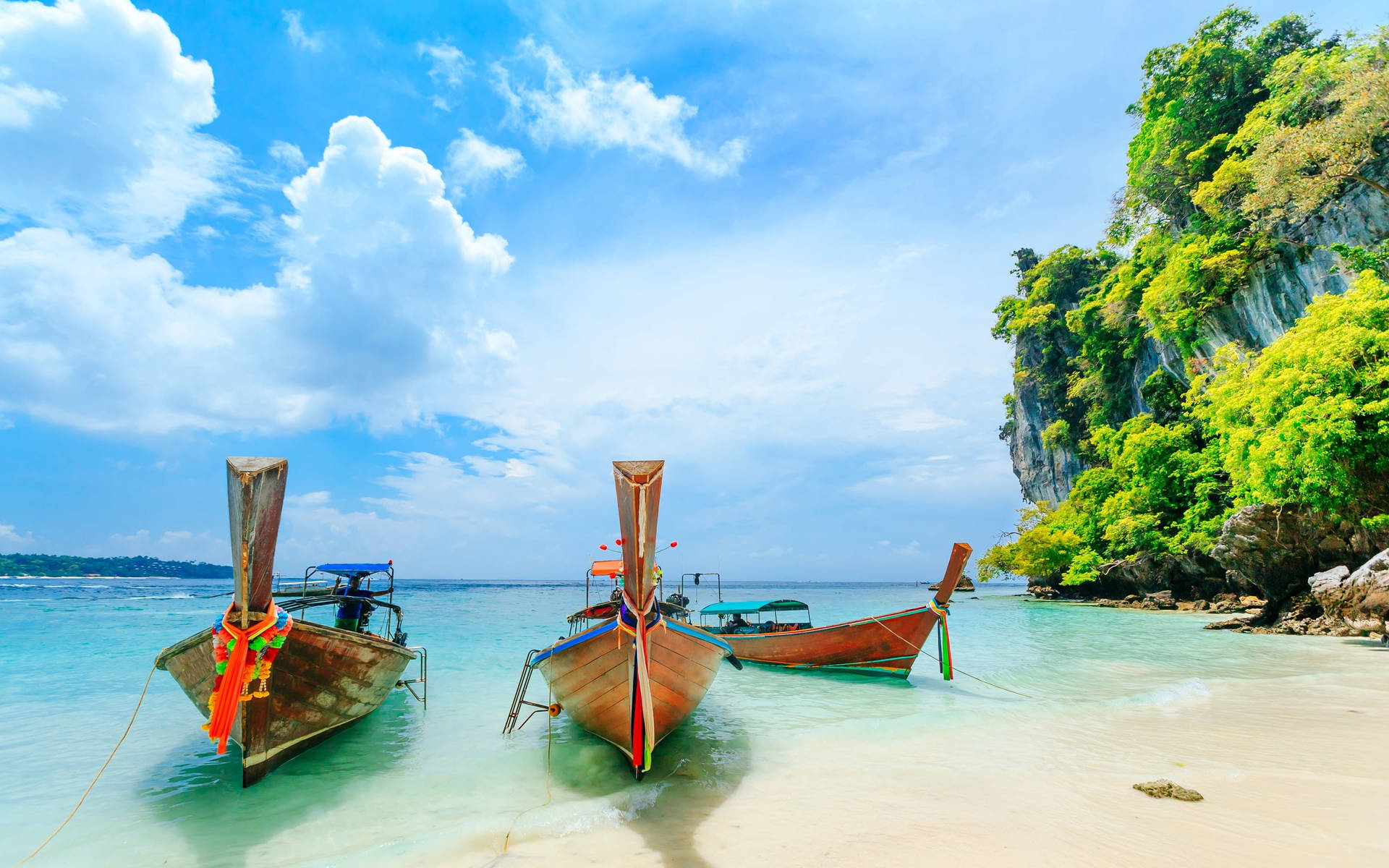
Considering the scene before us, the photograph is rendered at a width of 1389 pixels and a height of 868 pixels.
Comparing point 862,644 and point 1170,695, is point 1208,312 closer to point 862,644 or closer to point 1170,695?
point 1170,695

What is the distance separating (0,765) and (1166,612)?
37816mm

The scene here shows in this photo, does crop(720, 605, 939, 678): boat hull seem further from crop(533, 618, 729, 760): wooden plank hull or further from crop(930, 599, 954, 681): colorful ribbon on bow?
crop(533, 618, 729, 760): wooden plank hull

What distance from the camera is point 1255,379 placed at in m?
17.2

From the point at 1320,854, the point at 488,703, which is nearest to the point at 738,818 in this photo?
the point at 1320,854

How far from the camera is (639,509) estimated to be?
5000 millimetres

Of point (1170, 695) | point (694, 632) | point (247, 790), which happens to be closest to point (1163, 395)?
point (1170, 695)

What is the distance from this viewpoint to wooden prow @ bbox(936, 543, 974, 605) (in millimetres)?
12250

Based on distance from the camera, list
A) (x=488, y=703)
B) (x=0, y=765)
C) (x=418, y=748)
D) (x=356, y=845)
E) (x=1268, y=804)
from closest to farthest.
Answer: (x=1268, y=804) → (x=356, y=845) → (x=0, y=765) → (x=418, y=748) → (x=488, y=703)

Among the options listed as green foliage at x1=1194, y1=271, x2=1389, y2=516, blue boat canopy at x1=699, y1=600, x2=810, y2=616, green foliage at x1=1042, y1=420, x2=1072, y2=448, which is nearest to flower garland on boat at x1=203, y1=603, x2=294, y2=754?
blue boat canopy at x1=699, y1=600, x2=810, y2=616

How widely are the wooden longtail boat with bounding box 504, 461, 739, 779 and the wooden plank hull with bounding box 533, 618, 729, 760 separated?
0.04 feet

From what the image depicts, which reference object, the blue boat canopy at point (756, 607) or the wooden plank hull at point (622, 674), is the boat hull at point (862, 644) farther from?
the wooden plank hull at point (622, 674)

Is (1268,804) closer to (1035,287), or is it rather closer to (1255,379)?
(1255,379)

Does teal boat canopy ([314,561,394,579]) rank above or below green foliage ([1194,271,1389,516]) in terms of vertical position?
below

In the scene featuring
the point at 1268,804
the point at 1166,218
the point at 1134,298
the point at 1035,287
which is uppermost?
the point at 1035,287
